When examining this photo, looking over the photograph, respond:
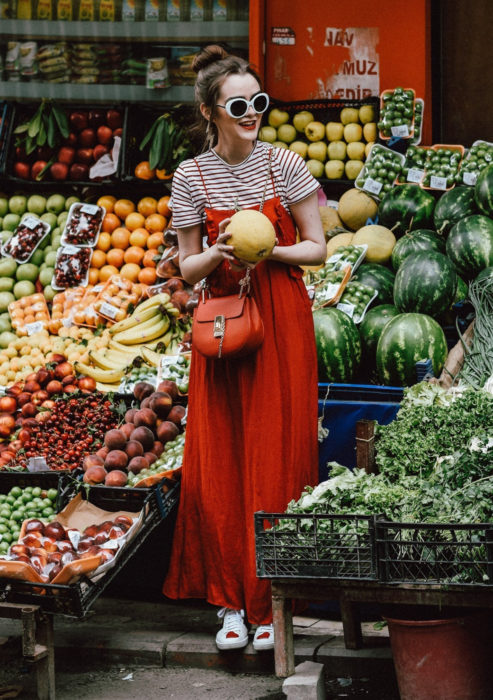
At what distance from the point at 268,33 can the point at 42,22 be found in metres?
1.84

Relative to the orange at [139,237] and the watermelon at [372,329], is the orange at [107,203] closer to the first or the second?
the orange at [139,237]

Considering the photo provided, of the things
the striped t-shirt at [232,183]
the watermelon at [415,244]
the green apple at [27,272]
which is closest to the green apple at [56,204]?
the green apple at [27,272]

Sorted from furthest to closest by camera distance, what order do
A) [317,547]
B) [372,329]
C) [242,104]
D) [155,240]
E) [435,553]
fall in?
[155,240], [372,329], [242,104], [317,547], [435,553]

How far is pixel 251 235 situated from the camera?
3.18m

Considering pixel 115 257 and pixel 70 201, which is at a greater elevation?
pixel 70 201

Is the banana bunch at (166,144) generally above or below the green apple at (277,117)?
below

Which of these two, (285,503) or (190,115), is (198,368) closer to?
(285,503)

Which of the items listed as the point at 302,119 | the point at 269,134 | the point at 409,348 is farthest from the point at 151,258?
the point at 409,348

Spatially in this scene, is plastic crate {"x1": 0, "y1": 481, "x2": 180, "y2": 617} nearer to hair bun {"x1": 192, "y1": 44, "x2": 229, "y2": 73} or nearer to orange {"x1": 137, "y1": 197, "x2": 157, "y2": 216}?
hair bun {"x1": 192, "y1": 44, "x2": 229, "y2": 73}

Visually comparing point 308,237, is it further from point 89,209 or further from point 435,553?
point 89,209

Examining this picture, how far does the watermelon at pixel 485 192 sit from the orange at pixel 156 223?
240 centimetres

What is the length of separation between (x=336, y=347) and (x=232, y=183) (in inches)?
46.9

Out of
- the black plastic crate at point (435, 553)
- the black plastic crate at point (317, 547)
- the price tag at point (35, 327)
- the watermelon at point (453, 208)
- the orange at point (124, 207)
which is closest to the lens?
the black plastic crate at point (435, 553)

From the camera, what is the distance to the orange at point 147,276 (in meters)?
6.37
